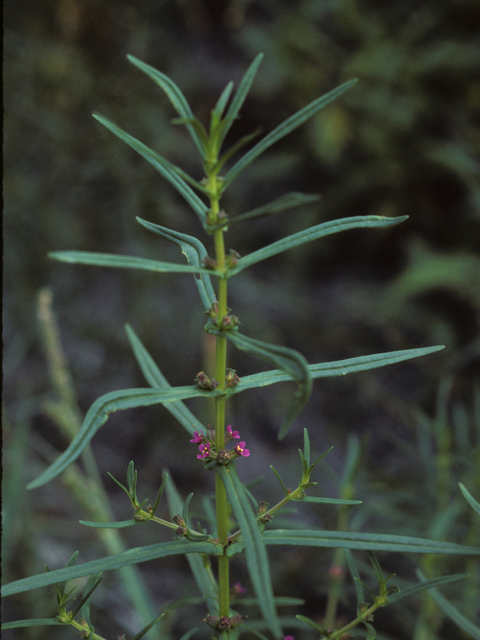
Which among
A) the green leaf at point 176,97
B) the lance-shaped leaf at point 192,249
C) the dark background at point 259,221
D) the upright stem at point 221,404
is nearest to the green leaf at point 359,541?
the upright stem at point 221,404

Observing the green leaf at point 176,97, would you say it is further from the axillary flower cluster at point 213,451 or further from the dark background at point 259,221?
the dark background at point 259,221

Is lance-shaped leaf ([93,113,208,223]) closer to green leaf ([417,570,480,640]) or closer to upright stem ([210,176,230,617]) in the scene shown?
upright stem ([210,176,230,617])

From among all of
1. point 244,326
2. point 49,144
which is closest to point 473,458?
point 244,326

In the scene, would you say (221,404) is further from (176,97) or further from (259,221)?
(259,221)

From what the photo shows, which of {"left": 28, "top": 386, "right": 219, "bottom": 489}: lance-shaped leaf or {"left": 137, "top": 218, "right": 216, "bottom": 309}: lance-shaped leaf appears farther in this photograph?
{"left": 137, "top": 218, "right": 216, "bottom": 309}: lance-shaped leaf

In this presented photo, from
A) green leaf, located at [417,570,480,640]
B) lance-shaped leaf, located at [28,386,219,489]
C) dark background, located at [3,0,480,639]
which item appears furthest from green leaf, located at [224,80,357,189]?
dark background, located at [3,0,480,639]

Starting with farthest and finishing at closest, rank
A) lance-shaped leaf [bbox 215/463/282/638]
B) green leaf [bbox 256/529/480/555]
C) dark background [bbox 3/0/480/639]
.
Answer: dark background [bbox 3/0/480/639]
green leaf [bbox 256/529/480/555]
lance-shaped leaf [bbox 215/463/282/638]

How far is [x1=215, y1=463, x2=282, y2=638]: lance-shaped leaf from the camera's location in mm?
289

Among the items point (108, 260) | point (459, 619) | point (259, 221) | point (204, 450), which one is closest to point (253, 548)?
point (204, 450)

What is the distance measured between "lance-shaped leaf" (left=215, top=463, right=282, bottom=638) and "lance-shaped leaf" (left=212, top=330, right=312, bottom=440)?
2.6 inches

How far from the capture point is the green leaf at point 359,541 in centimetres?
40

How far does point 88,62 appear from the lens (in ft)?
7.69

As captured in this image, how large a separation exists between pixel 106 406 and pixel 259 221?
8.26 ft

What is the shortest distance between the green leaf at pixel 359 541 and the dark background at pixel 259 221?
4.20 feet
